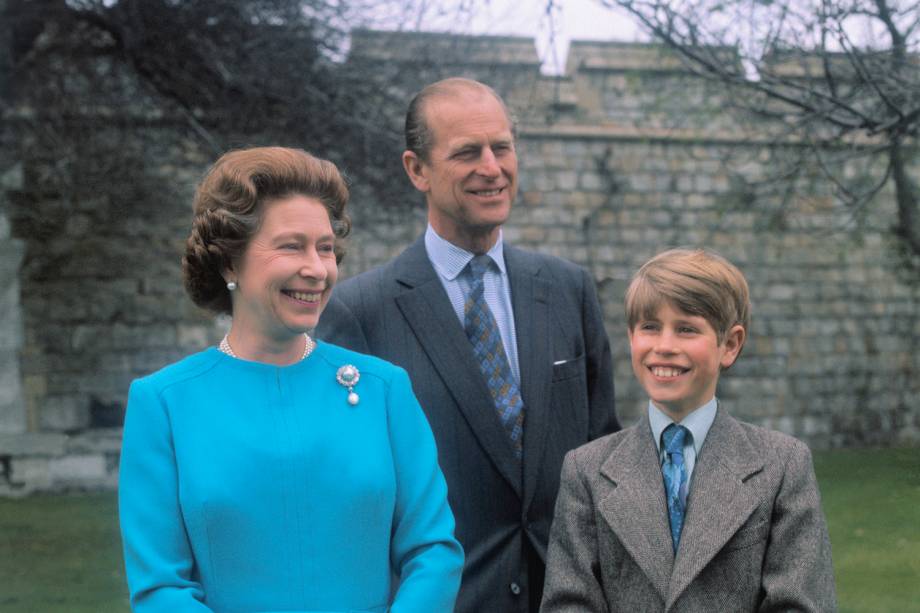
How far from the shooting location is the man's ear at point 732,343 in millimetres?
2355

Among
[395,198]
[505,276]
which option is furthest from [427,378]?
[395,198]

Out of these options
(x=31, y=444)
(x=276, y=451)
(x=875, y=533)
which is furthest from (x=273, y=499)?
(x=31, y=444)

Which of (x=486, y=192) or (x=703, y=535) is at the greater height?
(x=486, y=192)

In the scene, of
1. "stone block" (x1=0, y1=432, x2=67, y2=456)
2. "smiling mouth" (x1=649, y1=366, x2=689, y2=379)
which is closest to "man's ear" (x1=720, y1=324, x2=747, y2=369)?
"smiling mouth" (x1=649, y1=366, x2=689, y2=379)

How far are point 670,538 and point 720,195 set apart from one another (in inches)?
469

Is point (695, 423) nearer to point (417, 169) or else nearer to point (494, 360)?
point (494, 360)

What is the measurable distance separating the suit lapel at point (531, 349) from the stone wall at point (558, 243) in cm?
780

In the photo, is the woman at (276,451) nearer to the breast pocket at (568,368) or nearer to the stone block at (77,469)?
the breast pocket at (568,368)

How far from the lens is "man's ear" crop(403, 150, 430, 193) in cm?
271

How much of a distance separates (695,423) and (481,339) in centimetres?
54

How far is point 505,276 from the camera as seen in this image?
108 inches

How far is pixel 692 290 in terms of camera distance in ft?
7.48

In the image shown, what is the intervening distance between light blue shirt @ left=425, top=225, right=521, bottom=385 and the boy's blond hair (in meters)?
0.42

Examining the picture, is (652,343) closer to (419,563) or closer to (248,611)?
(419,563)
